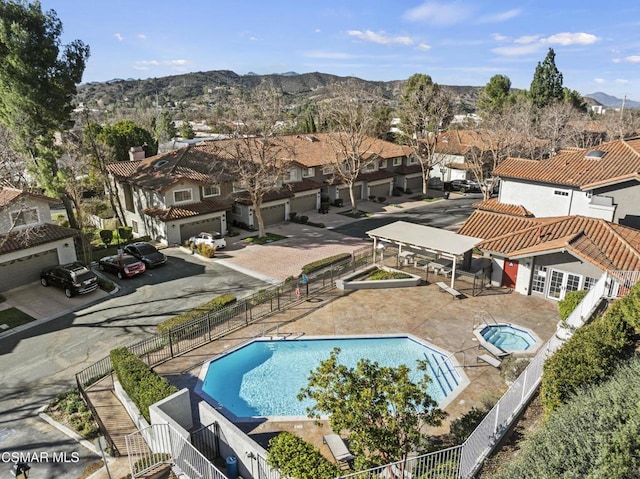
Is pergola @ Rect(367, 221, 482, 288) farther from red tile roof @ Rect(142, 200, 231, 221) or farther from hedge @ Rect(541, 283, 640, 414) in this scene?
red tile roof @ Rect(142, 200, 231, 221)

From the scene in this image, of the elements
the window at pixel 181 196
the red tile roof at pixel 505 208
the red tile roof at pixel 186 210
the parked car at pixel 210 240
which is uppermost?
the window at pixel 181 196

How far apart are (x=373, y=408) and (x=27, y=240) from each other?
87.4ft

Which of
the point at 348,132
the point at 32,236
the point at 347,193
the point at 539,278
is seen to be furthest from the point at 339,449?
the point at 347,193

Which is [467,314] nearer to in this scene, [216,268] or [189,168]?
[216,268]

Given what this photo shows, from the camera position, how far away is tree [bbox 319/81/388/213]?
47906mm

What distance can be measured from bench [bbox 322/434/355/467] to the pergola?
49.5ft

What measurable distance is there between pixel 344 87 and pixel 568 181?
28490 millimetres

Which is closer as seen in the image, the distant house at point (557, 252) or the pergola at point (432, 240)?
→ the distant house at point (557, 252)

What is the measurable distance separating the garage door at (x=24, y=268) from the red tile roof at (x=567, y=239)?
2883 centimetres

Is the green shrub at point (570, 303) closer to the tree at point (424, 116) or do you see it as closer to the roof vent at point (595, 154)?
the roof vent at point (595, 154)

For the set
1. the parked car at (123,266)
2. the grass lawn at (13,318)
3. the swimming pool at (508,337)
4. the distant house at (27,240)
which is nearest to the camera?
the swimming pool at (508,337)

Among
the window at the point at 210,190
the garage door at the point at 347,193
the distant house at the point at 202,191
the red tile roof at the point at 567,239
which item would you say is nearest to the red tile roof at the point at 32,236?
the distant house at the point at 202,191

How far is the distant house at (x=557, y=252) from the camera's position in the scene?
78.3 ft

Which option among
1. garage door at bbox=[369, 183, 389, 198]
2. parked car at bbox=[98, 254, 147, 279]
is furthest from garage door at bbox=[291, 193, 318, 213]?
parked car at bbox=[98, 254, 147, 279]
